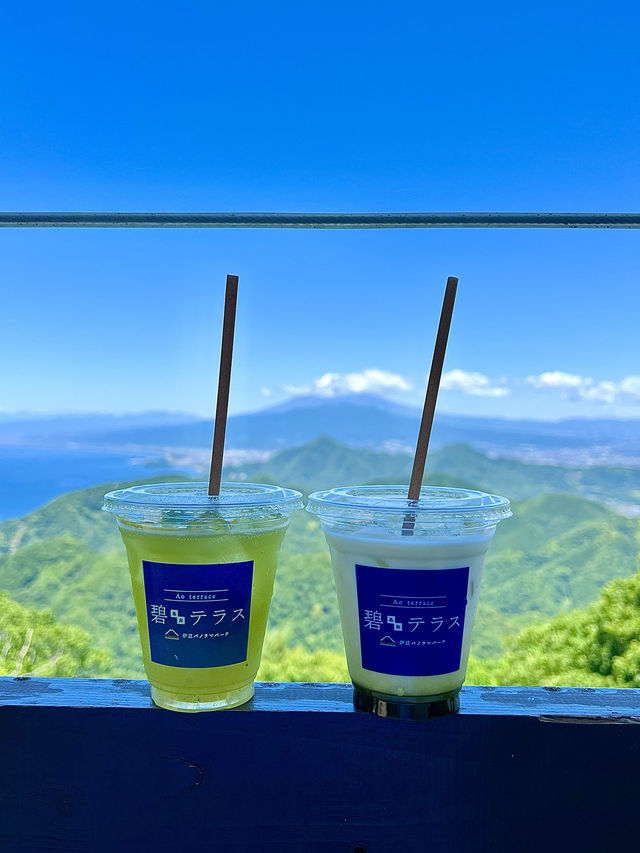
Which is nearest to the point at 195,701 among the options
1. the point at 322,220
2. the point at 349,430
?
the point at 322,220

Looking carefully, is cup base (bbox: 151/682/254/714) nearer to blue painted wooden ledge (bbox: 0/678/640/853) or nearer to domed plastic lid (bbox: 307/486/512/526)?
blue painted wooden ledge (bbox: 0/678/640/853)

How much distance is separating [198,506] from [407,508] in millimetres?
181

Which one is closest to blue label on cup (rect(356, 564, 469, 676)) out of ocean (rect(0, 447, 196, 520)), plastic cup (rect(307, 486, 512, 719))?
plastic cup (rect(307, 486, 512, 719))

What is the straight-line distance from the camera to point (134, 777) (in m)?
0.57

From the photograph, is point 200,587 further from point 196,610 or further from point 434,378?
point 434,378

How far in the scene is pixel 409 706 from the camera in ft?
1.82

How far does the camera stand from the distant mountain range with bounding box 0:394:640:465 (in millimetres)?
8109

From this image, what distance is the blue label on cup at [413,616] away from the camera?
1.75ft

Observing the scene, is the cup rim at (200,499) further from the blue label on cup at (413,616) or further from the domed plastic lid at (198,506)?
the blue label on cup at (413,616)

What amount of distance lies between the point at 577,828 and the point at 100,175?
11.6 meters

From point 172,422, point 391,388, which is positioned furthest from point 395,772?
point 391,388

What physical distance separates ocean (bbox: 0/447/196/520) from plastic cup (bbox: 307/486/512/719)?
223 inches

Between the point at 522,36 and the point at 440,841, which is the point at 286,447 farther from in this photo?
the point at 440,841

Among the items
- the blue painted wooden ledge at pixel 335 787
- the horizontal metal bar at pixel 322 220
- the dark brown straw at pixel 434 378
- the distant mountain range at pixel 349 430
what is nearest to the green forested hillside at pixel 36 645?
the distant mountain range at pixel 349 430
